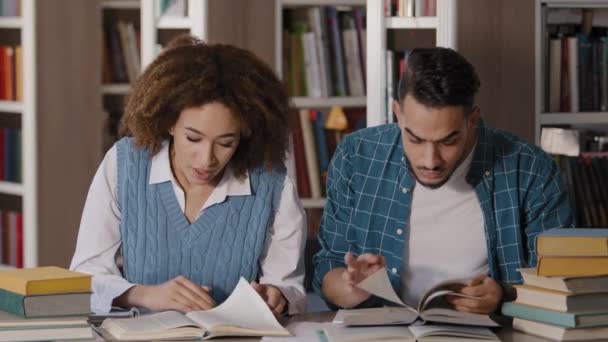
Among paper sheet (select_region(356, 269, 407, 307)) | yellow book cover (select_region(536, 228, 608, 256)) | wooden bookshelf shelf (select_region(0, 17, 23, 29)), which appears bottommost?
paper sheet (select_region(356, 269, 407, 307))

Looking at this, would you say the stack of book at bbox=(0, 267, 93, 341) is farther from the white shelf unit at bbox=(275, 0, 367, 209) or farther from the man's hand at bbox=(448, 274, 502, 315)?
the white shelf unit at bbox=(275, 0, 367, 209)

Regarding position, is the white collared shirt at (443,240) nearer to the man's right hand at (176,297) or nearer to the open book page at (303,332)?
the open book page at (303,332)

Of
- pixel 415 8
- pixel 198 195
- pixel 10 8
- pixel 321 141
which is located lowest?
pixel 198 195

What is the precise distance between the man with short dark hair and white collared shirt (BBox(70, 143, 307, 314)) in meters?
0.10

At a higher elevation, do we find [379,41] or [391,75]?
[379,41]

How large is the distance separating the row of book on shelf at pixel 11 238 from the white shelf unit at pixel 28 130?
96 mm

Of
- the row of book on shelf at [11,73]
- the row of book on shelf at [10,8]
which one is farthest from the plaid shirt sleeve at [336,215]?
the row of book on shelf at [10,8]

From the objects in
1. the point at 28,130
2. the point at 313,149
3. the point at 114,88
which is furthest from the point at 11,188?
the point at 313,149

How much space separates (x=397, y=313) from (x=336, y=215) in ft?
1.80

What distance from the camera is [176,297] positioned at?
2.28m

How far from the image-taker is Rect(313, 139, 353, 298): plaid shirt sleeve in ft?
8.74

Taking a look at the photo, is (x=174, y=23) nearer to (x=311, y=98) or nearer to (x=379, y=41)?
(x=311, y=98)

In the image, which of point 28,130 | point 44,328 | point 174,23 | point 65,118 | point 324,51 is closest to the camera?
point 44,328

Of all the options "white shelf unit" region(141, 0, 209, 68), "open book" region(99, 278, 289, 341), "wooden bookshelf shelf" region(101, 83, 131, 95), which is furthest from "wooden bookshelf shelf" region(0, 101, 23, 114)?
"open book" region(99, 278, 289, 341)
